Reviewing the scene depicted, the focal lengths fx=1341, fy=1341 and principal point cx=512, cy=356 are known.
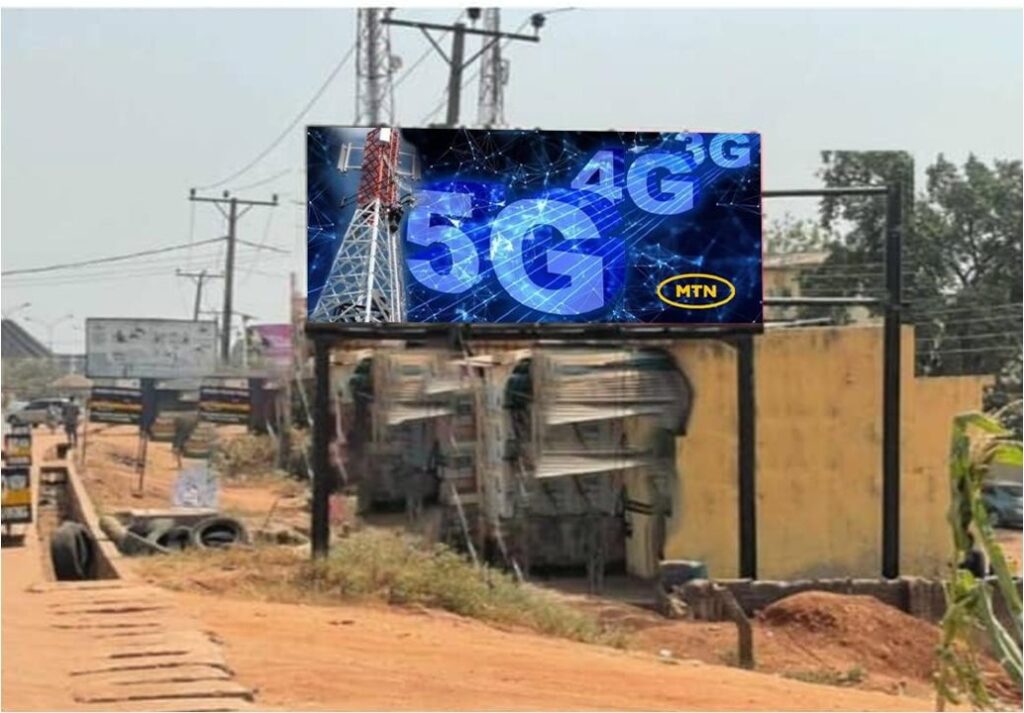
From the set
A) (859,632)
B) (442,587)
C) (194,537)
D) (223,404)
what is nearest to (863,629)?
(859,632)

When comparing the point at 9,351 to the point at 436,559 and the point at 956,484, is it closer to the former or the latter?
the point at 436,559

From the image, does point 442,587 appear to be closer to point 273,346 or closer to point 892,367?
point 892,367

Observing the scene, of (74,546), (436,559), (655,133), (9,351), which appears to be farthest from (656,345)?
(9,351)

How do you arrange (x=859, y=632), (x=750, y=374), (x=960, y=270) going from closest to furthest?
(x=859, y=632), (x=750, y=374), (x=960, y=270)

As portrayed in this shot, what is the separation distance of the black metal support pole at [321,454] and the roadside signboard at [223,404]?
1378 centimetres

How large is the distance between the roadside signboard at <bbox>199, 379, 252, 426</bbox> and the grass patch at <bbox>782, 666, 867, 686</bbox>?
57.8 ft

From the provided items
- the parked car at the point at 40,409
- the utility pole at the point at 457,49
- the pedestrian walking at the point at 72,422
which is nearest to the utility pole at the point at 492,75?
the utility pole at the point at 457,49

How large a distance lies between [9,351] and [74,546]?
61.1ft

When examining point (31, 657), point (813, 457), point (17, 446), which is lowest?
point (31, 657)

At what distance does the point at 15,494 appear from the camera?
19391mm

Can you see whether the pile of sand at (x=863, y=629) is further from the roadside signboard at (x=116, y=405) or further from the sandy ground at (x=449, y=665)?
the roadside signboard at (x=116, y=405)

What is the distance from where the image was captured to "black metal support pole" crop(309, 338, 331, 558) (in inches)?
538

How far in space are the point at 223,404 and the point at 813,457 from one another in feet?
44.2

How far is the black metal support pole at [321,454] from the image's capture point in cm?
→ 1366
